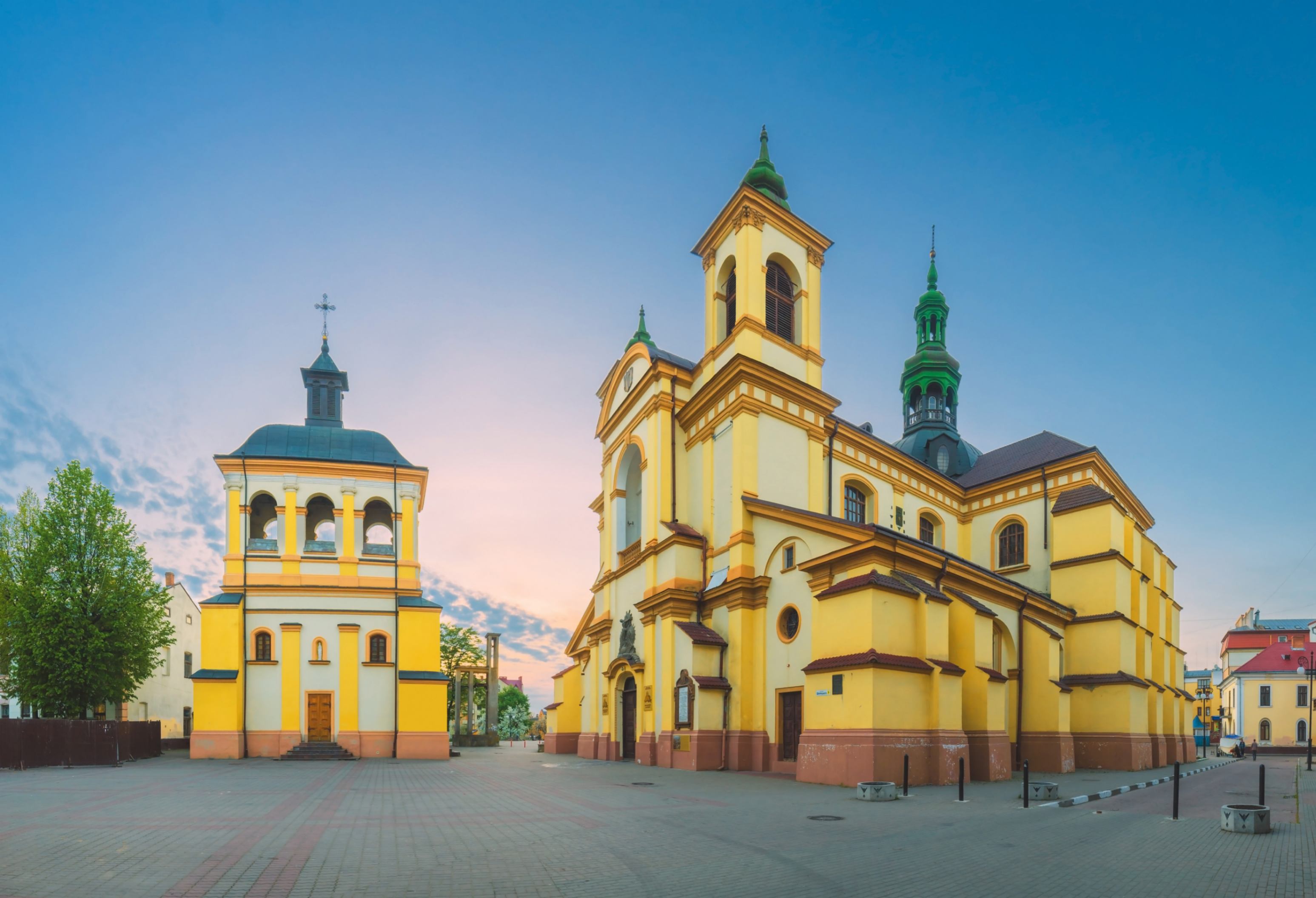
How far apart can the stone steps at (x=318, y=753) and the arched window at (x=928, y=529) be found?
23473 millimetres

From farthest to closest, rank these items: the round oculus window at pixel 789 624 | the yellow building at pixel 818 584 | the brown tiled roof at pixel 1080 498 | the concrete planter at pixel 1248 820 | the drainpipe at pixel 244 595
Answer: the brown tiled roof at pixel 1080 498
the drainpipe at pixel 244 595
the round oculus window at pixel 789 624
the yellow building at pixel 818 584
the concrete planter at pixel 1248 820

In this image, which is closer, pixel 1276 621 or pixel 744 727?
pixel 744 727

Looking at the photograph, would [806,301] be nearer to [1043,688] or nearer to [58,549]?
[1043,688]

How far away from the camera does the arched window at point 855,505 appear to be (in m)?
27.4

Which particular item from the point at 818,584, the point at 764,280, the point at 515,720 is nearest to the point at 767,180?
the point at 764,280

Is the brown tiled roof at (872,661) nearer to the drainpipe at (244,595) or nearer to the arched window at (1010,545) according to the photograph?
the arched window at (1010,545)

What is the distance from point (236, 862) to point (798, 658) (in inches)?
572

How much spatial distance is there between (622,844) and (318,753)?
2271 cm

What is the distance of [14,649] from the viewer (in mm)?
27094

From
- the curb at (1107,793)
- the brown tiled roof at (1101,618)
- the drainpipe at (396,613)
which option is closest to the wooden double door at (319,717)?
the drainpipe at (396,613)

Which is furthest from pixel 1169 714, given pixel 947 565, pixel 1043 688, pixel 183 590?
pixel 183 590

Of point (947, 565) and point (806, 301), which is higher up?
point (806, 301)

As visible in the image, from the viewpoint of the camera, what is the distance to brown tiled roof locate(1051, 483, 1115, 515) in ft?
93.7

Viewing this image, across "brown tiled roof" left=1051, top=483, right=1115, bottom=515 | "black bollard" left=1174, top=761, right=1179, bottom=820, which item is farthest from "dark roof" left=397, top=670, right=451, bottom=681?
"brown tiled roof" left=1051, top=483, right=1115, bottom=515
